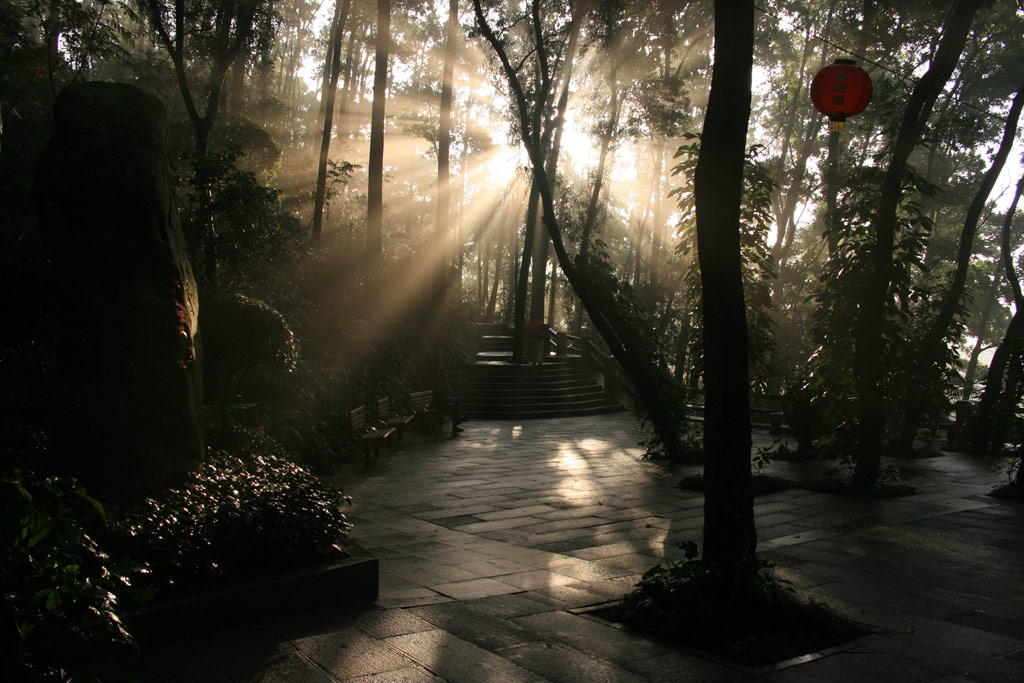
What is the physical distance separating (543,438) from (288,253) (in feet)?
21.4

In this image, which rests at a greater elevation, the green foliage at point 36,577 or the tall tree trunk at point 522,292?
the tall tree trunk at point 522,292

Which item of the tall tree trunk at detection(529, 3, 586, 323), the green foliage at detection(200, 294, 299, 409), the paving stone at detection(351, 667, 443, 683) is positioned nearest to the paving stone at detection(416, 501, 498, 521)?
the green foliage at detection(200, 294, 299, 409)

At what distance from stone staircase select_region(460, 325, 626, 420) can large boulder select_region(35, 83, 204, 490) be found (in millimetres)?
14315

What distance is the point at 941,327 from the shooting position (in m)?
12.8

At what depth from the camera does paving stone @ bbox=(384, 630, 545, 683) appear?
3.45m

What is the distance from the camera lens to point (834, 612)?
433cm

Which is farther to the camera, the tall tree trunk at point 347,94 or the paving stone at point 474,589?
the tall tree trunk at point 347,94

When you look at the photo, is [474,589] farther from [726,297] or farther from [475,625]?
[726,297]

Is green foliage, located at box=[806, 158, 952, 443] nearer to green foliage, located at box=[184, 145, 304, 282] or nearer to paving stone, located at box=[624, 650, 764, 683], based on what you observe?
paving stone, located at box=[624, 650, 764, 683]

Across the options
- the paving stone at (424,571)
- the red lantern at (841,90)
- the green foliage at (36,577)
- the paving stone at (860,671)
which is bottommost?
the paving stone at (424,571)

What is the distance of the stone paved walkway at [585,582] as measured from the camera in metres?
3.58

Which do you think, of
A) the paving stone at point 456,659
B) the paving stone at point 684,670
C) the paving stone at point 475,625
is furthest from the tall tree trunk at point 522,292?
the paving stone at point 684,670

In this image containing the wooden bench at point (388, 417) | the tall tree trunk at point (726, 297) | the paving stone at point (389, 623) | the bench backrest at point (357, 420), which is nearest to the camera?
the paving stone at point (389, 623)

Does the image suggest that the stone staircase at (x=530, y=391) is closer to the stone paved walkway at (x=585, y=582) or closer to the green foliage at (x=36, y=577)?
the stone paved walkway at (x=585, y=582)
